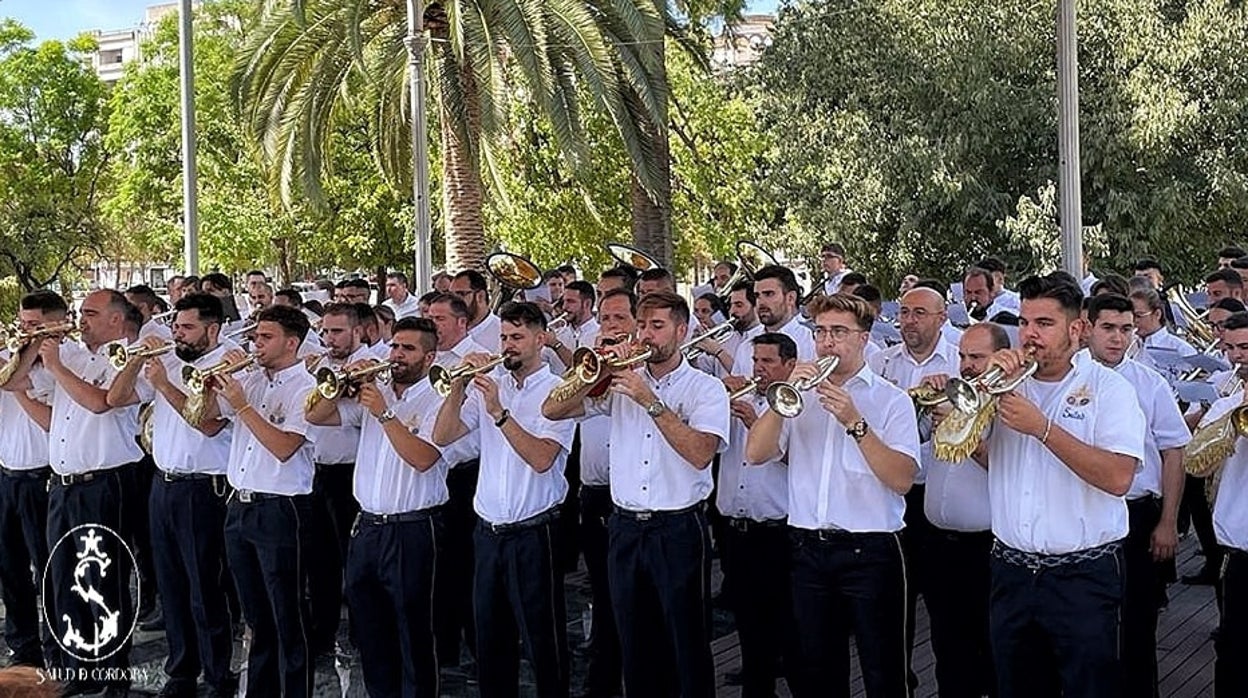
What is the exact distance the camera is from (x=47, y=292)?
743 cm

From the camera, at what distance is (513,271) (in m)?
10.5

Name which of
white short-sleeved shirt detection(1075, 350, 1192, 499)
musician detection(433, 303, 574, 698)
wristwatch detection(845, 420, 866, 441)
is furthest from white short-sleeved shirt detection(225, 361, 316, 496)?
white short-sleeved shirt detection(1075, 350, 1192, 499)

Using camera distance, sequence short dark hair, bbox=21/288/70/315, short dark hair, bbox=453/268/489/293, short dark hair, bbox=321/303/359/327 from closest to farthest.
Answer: short dark hair, bbox=321/303/359/327, short dark hair, bbox=21/288/70/315, short dark hair, bbox=453/268/489/293

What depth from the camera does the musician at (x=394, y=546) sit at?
6004mm

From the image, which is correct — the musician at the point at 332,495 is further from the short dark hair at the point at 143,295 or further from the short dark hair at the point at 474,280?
the short dark hair at the point at 143,295

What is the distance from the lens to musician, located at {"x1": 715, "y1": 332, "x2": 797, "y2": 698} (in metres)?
6.40

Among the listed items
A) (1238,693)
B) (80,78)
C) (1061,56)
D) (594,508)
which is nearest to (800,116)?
(1061,56)

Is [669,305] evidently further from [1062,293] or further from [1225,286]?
[1225,286]

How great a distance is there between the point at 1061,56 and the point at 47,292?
8.50m

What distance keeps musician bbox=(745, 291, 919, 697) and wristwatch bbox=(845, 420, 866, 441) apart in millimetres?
81

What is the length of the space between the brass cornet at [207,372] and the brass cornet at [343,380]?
0.48 metres

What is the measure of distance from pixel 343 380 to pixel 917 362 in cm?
294

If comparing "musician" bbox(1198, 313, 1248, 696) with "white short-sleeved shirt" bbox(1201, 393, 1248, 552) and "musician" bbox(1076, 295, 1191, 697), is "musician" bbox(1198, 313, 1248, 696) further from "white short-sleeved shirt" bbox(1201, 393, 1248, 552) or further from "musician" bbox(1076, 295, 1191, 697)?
"musician" bbox(1076, 295, 1191, 697)

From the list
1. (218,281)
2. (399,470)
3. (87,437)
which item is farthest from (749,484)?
(218,281)
